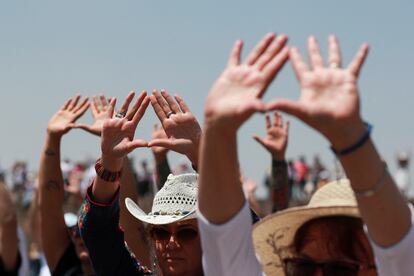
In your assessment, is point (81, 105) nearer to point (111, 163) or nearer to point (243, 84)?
point (111, 163)

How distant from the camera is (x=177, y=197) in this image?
4.28 metres

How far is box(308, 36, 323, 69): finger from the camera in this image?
105 inches

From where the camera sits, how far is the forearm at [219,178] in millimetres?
2744

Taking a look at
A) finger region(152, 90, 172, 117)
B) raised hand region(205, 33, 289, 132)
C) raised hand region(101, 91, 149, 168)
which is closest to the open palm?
raised hand region(101, 91, 149, 168)

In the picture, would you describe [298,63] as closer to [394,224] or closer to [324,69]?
[324,69]

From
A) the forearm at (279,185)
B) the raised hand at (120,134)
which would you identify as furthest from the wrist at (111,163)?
the forearm at (279,185)

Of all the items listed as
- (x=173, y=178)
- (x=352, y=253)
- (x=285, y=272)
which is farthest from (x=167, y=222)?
(x=352, y=253)

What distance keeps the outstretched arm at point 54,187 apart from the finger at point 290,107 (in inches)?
102

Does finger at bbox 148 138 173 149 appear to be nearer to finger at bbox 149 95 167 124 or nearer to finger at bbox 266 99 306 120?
finger at bbox 149 95 167 124

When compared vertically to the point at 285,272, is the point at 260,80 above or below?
above

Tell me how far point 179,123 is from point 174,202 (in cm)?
35

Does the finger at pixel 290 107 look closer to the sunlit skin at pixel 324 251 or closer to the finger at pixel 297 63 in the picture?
the finger at pixel 297 63

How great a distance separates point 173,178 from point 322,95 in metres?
1.91

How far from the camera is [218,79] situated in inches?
109
